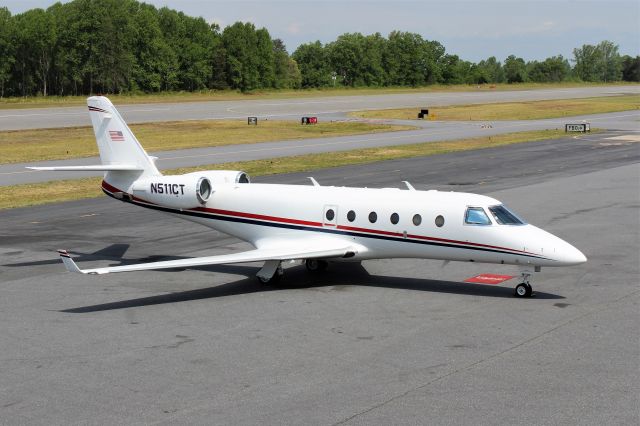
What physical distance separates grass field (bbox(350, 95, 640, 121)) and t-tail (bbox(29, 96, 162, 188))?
7669 cm

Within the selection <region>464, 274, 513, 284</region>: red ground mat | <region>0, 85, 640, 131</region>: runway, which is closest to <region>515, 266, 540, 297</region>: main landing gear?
<region>464, 274, 513, 284</region>: red ground mat

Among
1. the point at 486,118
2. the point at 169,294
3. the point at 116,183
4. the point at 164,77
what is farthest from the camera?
the point at 164,77

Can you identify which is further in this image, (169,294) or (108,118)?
(108,118)

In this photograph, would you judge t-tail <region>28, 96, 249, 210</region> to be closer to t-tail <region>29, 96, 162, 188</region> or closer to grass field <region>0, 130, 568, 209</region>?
t-tail <region>29, 96, 162, 188</region>

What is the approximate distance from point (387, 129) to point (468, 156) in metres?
25.6

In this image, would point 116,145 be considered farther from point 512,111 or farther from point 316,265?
point 512,111

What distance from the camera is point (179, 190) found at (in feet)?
87.3

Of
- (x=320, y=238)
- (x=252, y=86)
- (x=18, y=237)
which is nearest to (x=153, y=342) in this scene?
(x=320, y=238)

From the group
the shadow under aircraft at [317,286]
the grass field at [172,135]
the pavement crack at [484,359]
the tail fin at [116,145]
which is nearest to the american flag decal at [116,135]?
the tail fin at [116,145]

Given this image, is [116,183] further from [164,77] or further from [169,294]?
[164,77]

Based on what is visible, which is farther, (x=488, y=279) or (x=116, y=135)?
(x=116, y=135)

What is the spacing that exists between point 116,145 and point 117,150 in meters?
0.18

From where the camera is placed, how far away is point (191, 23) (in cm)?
17962

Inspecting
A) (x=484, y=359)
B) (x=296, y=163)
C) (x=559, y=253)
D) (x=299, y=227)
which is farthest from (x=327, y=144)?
(x=484, y=359)
